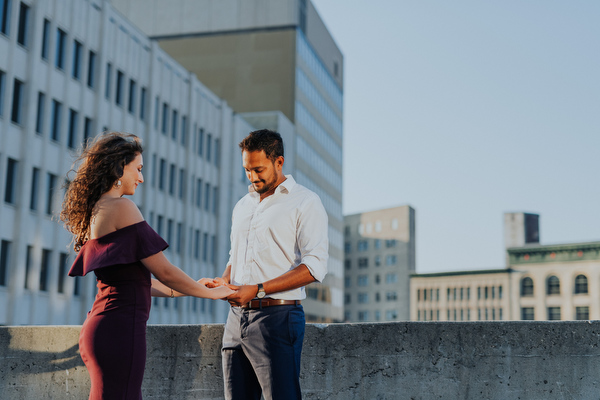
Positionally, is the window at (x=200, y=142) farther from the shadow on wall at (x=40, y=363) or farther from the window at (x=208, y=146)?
the shadow on wall at (x=40, y=363)

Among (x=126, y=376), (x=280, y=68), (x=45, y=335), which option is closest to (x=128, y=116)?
(x=280, y=68)

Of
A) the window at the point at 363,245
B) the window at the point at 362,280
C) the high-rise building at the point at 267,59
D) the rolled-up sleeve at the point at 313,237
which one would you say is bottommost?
the rolled-up sleeve at the point at 313,237

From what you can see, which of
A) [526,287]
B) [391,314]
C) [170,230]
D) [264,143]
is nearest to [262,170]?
[264,143]

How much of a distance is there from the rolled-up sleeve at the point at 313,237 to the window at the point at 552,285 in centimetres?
10430

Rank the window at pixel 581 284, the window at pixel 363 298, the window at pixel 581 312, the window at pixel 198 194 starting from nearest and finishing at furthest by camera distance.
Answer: the window at pixel 198 194 < the window at pixel 581 312 < the window at pixel 581 284 < the window at pixel 363 298

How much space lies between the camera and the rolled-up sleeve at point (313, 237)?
382cm

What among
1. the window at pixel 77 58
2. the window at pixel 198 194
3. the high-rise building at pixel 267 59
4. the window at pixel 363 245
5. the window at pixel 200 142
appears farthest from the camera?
the window at pixel 363 245

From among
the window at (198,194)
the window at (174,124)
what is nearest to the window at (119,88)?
the window at (174,124)

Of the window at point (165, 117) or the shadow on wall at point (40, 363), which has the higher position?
the window at point (165, 117)

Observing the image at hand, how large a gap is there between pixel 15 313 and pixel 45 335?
26274mm

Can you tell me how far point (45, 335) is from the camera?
5.64 meters

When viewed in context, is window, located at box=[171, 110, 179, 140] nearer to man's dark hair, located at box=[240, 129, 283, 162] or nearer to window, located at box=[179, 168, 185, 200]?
window, located at box=[179, 168, 185, 200]

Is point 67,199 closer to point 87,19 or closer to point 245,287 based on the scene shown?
point 245,287

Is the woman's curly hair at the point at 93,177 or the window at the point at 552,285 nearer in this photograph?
the woman's curly hair at the point at 93,177
